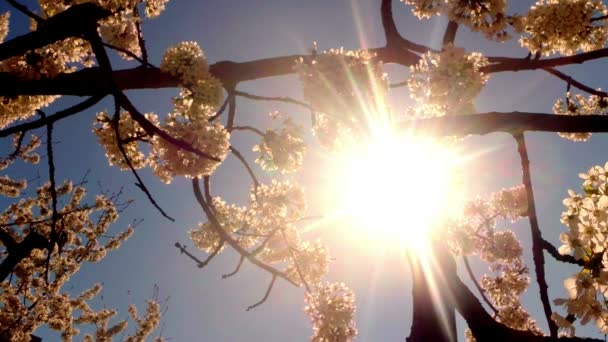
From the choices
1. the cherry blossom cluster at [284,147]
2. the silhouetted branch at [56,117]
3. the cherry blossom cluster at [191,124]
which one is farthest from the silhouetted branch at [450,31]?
the silhouetted branch at [56,117]

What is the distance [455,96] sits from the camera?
17.1ft

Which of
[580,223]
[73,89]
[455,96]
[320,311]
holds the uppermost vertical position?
[73,89]

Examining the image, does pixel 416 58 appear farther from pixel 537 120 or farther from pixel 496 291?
pixel 496 291

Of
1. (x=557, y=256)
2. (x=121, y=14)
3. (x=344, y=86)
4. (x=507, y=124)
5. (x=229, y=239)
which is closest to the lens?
(x=557, y=256)

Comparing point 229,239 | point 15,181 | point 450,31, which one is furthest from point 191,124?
point 15,181

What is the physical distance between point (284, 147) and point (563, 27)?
4.92 metres

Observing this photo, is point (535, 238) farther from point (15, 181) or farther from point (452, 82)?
point (15, 181)

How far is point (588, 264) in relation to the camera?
2625 millimetres

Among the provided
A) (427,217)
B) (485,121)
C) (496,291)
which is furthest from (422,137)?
(496,291)

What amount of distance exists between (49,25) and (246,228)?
506 cm

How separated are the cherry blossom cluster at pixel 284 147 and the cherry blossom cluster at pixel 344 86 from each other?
1718 mm

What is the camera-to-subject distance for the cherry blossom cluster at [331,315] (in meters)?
6.64

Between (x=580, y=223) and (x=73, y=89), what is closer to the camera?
(x=580, y=223)

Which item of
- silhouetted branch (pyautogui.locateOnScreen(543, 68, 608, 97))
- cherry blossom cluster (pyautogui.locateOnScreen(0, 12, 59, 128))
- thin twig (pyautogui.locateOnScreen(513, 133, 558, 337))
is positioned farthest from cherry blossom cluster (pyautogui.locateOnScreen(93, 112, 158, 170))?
silhouetted branch (pyautogui.locateOnScreen(543, 68, 608, 97))
